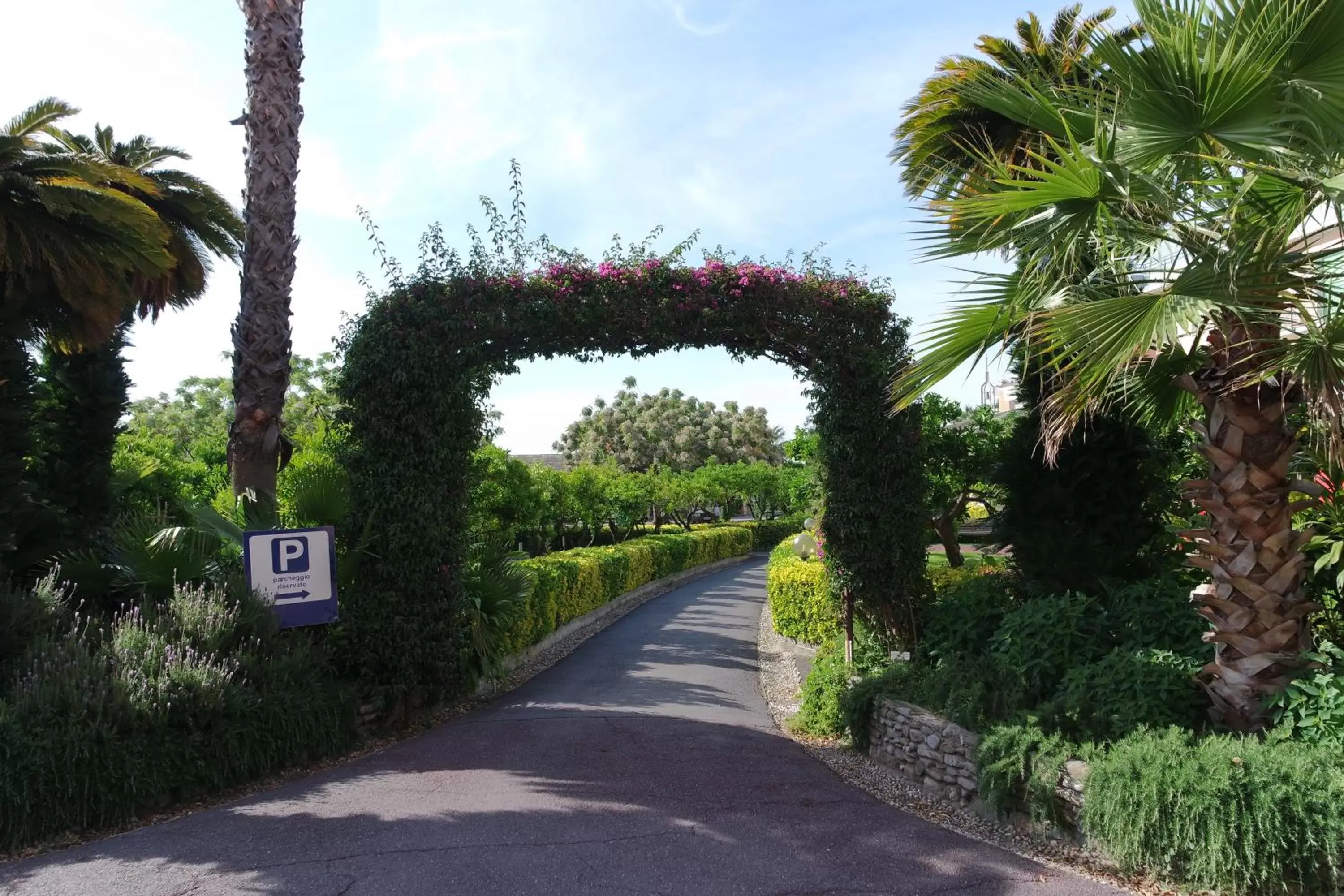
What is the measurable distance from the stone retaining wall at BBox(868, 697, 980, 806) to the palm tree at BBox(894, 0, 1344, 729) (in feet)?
5.32

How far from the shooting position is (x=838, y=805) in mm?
5801

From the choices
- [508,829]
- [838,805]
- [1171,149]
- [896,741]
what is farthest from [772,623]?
[1171,149]

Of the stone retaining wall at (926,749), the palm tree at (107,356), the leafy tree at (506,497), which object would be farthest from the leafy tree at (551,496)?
the stone retaining wall at (926,749)

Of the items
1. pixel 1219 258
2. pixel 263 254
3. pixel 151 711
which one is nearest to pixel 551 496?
pixel 263 254

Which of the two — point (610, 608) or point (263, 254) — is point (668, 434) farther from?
point (263, 254)

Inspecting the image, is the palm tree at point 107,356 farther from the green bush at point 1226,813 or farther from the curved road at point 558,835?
the green bush at point 1226,813

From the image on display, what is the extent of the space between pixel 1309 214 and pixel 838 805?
4.69 m

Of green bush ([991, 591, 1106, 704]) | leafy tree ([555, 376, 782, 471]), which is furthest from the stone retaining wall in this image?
leafy tree ([555, 376, 782, 471])

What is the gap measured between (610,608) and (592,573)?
7.58 ft

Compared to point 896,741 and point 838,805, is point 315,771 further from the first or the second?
point 896,741

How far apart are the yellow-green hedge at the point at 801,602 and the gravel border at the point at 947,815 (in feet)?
9.53

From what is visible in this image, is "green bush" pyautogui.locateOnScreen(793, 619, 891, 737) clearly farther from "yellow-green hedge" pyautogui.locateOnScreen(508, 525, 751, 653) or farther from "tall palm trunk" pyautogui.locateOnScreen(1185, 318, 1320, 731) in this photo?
"yellow-green hedge" pyautogui.locateOnScreen(508, 525, 751, 653)

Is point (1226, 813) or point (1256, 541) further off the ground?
point (1256, 541)

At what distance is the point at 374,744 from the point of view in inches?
304
